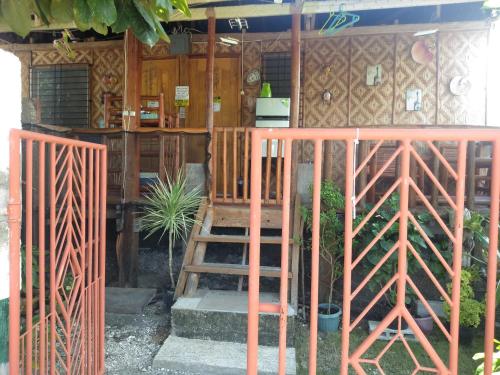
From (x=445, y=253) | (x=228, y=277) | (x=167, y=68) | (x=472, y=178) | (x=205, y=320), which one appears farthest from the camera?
(x=167, y=68)

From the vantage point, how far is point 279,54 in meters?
7.01

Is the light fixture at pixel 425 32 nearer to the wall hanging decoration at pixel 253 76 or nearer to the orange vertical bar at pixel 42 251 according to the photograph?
the wall hanging decoration at pixel 253 76

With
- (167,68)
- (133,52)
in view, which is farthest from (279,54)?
(133,52)

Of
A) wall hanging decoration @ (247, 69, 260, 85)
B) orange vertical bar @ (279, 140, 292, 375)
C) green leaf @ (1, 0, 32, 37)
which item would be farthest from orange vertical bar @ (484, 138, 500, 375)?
wall hanging decoration @ (247, 69, 260, 85)

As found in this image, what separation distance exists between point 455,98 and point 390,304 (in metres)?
4.30

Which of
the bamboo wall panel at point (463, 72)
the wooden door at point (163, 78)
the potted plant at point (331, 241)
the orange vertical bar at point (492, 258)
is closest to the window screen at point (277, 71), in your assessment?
the wooden door at point (163, 78)

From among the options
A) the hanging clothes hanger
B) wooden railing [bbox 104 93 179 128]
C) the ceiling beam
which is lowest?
wooden railing [bbox 104 93 179 128]

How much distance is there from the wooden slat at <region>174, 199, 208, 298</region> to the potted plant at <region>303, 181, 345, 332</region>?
1.31 meters

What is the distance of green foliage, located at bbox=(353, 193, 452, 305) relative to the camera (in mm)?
3951

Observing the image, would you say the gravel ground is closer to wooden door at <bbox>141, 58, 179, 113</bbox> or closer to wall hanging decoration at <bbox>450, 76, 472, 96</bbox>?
wooden door at <bbox>141, 58, 179, 113</bbox>

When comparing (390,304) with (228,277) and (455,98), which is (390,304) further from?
(455,98)

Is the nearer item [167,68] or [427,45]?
[427,45]

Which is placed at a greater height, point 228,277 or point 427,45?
point 427,45

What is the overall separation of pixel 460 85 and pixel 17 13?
7.04 metres
